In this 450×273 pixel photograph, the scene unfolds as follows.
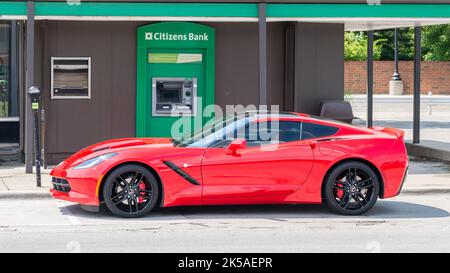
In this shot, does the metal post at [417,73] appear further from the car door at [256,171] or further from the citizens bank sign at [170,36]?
the car door at [256,171]

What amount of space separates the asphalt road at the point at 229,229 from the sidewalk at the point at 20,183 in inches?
7.7

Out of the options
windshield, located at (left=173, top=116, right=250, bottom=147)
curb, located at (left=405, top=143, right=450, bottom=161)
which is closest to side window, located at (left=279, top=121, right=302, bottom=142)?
windshield, located at (left=173, top=116, right=250, bottom=147)

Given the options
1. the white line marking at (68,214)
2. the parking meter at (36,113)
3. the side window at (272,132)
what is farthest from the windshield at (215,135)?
the parking meter at (36,113)

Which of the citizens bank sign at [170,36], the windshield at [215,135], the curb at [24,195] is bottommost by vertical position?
the curb at [24,195]

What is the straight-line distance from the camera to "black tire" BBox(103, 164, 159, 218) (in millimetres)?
10492

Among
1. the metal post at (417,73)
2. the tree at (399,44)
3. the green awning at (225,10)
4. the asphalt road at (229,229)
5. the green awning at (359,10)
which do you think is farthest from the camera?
the tree at (399,44)

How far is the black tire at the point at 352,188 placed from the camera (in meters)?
10.9

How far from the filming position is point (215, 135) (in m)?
11.0

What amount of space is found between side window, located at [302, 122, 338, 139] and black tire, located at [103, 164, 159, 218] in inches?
78.1

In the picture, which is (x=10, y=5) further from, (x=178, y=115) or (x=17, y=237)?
(x=17, y=237)

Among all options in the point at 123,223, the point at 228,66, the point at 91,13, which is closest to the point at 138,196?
the point at 123,223

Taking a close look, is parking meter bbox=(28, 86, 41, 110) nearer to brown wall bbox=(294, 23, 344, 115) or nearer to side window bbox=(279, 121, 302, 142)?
side window bbox=(279, 121, 302, 142)

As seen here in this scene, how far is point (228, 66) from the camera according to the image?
16.2 metres

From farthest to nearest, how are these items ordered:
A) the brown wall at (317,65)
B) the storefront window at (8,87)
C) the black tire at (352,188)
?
the storefront window at (8,87)
the brown wall at (317,65)
the black tire at (352,188)
